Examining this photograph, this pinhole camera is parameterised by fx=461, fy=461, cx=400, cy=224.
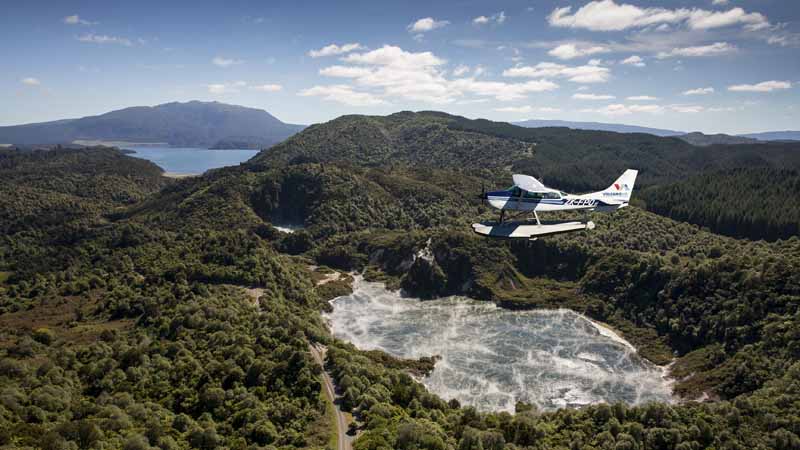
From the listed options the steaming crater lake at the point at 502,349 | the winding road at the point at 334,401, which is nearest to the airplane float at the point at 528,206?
the winding road at the point at 334,401

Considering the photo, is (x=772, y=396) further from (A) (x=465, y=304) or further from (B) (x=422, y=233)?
(B) (x=422, y=233)

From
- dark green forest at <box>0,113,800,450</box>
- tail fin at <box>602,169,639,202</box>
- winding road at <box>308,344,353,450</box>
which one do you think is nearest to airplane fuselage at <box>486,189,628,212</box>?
tail fin at <box>602,169,639,202</box>

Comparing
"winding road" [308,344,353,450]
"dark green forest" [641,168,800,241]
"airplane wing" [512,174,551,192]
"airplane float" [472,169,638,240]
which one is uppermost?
"airplane wing" [512,174,551,192]

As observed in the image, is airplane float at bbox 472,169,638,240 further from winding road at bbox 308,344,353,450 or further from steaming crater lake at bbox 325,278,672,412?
steaming crater lake at bbox 325,278,672,412

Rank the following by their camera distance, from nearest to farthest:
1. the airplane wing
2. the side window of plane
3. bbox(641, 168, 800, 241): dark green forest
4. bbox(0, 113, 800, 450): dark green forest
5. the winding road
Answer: the winding road, the airplane wing, the side window of plane, bbox(0, 113, 800, 450): dark green forest, bbox(641, 168, 800, 241): dark green forest

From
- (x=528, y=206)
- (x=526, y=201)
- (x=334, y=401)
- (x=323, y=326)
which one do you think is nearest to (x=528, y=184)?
(x=526, y=201)

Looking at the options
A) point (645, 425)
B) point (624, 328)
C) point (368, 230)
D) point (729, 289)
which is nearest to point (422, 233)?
point (368, 230)
